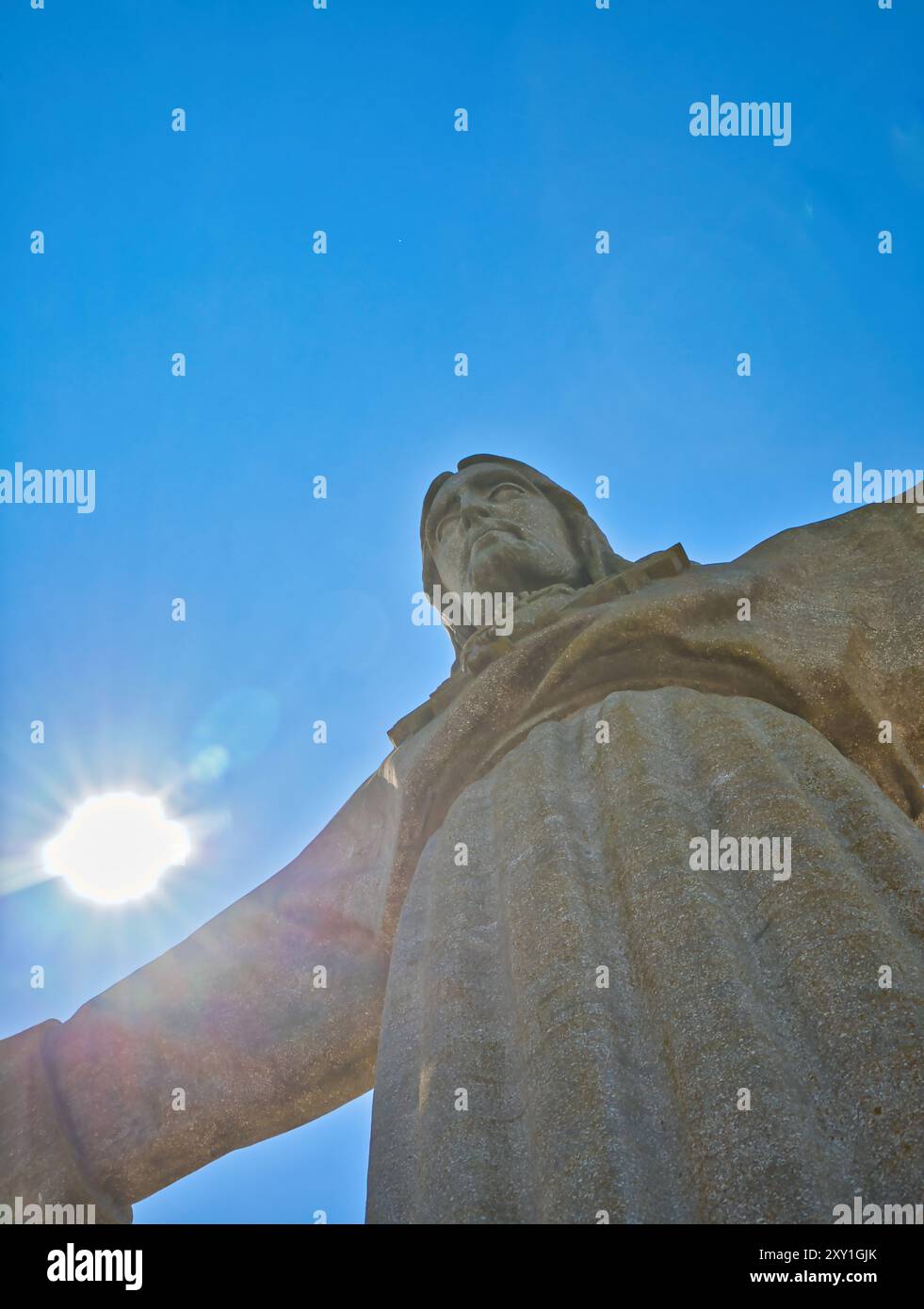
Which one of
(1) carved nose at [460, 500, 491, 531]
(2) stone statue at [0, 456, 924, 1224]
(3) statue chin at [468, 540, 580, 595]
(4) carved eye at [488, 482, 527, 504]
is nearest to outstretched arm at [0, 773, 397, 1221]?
(2) stone statue at [0, 456, 924, 1224]

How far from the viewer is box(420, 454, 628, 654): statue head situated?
938cm

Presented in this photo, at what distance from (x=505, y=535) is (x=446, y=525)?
1.06 metres

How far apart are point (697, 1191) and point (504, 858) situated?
2.16 m

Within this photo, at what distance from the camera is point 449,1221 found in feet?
11.8

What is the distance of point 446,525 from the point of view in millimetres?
10562

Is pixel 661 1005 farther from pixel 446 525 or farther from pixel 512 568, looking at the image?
pixel 446 525

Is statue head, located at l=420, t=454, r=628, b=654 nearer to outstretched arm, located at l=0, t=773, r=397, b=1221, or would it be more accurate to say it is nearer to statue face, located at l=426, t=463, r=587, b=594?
statue face, located at l=426, t=463, r=587, b=594

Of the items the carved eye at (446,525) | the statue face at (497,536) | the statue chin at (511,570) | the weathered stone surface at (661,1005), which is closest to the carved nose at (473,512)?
the statue face at (497,536)

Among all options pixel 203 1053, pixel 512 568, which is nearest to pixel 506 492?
pixel 512 568

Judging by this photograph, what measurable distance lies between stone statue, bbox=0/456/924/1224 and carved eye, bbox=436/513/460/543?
0.13 meters

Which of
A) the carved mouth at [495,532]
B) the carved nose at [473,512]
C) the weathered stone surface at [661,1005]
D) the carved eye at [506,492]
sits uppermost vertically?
the carved eye at [506,492]

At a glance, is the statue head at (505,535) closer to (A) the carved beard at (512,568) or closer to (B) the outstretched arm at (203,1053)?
(A) the carved beard at (512,568)

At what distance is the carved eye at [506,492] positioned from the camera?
10.5 metres

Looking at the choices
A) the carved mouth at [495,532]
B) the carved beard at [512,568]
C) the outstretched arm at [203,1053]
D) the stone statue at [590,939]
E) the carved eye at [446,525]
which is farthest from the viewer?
the carved eye at [446,525]
